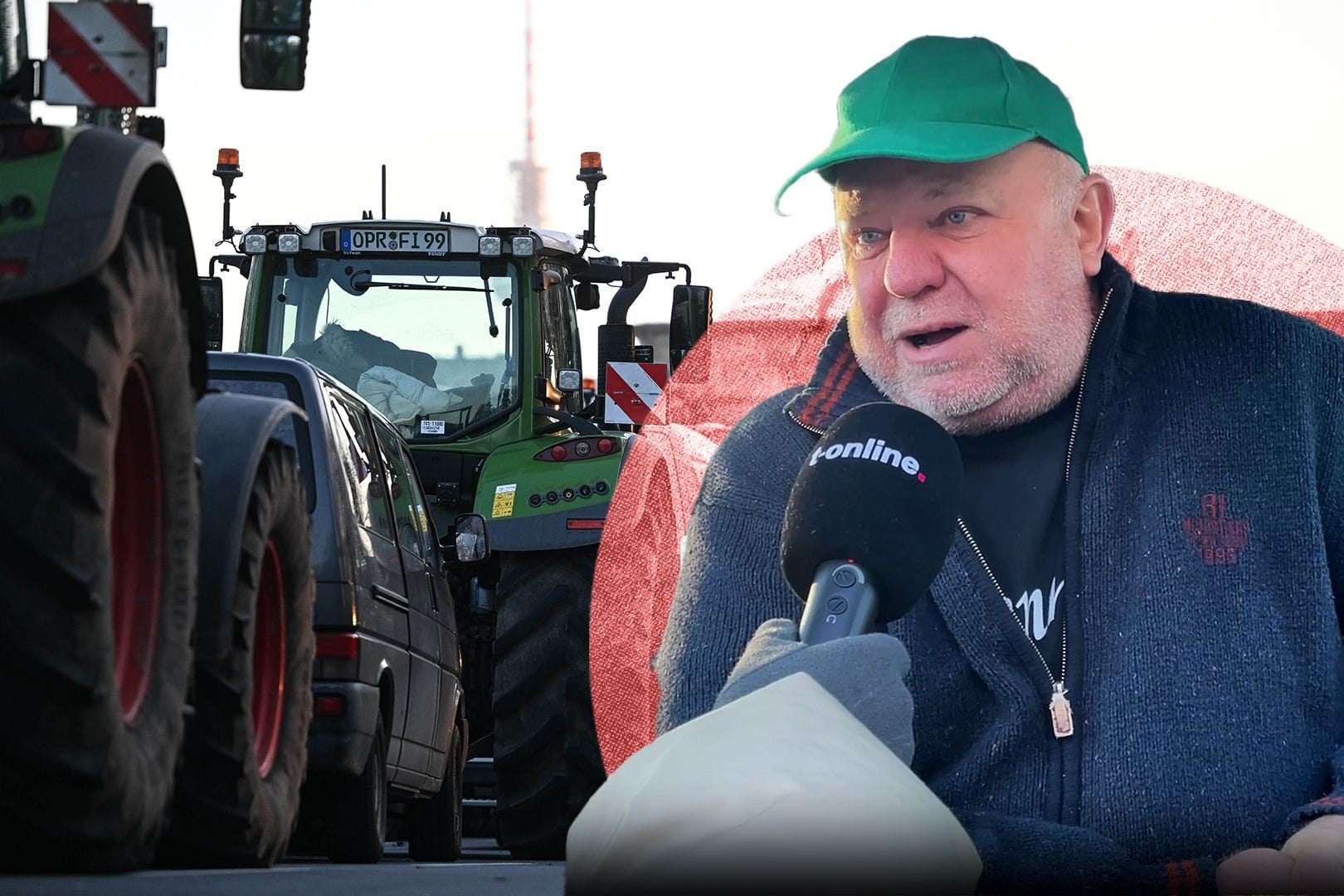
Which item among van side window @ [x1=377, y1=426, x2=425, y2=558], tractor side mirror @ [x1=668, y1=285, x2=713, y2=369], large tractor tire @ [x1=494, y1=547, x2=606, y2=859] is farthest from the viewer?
tractor side mirror @ [x1=668, y1=285, x2=713, y2=369]

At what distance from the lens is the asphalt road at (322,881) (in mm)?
3869

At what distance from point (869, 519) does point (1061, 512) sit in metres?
0.77

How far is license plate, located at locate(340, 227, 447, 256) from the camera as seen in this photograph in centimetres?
1096

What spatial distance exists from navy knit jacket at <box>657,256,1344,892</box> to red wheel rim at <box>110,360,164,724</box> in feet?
2.48

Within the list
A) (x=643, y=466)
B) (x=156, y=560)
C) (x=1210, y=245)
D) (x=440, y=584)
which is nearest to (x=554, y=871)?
(x=440, y=584)

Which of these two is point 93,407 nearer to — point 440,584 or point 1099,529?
point 1099,529

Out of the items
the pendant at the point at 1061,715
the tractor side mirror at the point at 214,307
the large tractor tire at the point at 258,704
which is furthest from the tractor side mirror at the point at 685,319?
the pendant at the point at 1061,715

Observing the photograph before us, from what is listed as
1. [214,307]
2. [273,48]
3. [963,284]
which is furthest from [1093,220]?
[214,307]

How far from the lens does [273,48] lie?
513 cm

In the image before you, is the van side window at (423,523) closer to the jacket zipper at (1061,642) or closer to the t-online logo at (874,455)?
the jacket zipper at (1061,642)

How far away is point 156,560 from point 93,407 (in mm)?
264

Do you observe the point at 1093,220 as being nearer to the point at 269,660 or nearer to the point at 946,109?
the point at 946,109

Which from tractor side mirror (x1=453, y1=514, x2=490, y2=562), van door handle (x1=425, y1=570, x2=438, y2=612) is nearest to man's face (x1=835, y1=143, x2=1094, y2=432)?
van door handle (x1=425, y1=570, x2=438, y2=612)

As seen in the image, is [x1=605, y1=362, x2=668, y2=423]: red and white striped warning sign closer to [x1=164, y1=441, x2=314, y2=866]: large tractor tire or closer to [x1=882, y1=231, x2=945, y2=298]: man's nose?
[x1=164, y1=441, x2=314, y2=866]: large tractor tire
